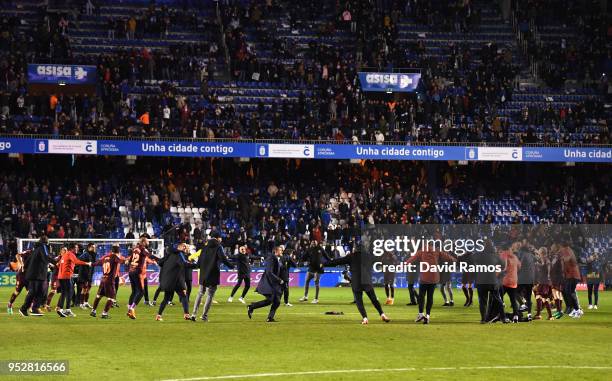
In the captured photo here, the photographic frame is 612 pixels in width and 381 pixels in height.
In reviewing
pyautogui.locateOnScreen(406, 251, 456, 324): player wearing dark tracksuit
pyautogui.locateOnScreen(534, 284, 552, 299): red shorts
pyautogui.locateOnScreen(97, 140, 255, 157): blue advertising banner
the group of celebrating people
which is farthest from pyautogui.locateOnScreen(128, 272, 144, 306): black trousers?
pyautogui.locateOnScreen(97, 140, 255, 157): blue advertising banner

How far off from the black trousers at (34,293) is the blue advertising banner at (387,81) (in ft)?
99.8

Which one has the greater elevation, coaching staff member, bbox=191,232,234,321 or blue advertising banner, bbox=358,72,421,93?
blue advertising banner, bbox=358,72,421,93

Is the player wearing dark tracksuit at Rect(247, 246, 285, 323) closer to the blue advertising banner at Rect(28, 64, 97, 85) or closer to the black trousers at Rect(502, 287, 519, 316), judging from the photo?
the black trousers at Rect(502, 287, 519, 316)

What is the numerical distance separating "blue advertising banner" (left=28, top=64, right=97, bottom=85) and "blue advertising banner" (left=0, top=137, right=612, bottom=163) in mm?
4255

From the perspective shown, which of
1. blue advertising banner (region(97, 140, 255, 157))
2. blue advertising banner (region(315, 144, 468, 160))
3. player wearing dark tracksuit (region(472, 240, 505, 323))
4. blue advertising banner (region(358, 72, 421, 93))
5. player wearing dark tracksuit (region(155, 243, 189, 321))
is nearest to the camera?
player wearing dark tracksuit (region(472, 240, 505, 323))

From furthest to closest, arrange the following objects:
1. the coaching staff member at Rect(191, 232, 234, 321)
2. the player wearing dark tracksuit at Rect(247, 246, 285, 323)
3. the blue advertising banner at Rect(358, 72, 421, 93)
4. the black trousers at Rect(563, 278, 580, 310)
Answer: the blue advertising banner at Rect(358, 72, 421, 93), the black trousers at Rect(563, 278, 580, 310), the player wearing dark tracksuit at Rect(247, 246, 285, 323), the coaching staff member at Rect(191, 232, 234, 321)

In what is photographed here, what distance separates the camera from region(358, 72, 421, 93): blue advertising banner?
180ft

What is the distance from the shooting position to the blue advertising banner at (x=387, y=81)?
5481cm

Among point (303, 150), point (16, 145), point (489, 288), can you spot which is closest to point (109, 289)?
point (489, 288)

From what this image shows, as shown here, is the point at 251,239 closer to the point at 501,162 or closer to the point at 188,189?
the point at 188,189

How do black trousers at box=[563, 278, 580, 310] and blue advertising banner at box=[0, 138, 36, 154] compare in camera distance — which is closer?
black trousers at box=[563, 278, 580, 310]

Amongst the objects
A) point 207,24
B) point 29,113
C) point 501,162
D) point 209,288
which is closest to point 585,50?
point 501,162

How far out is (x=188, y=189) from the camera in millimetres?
51406

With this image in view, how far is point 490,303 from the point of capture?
84.9 ft
